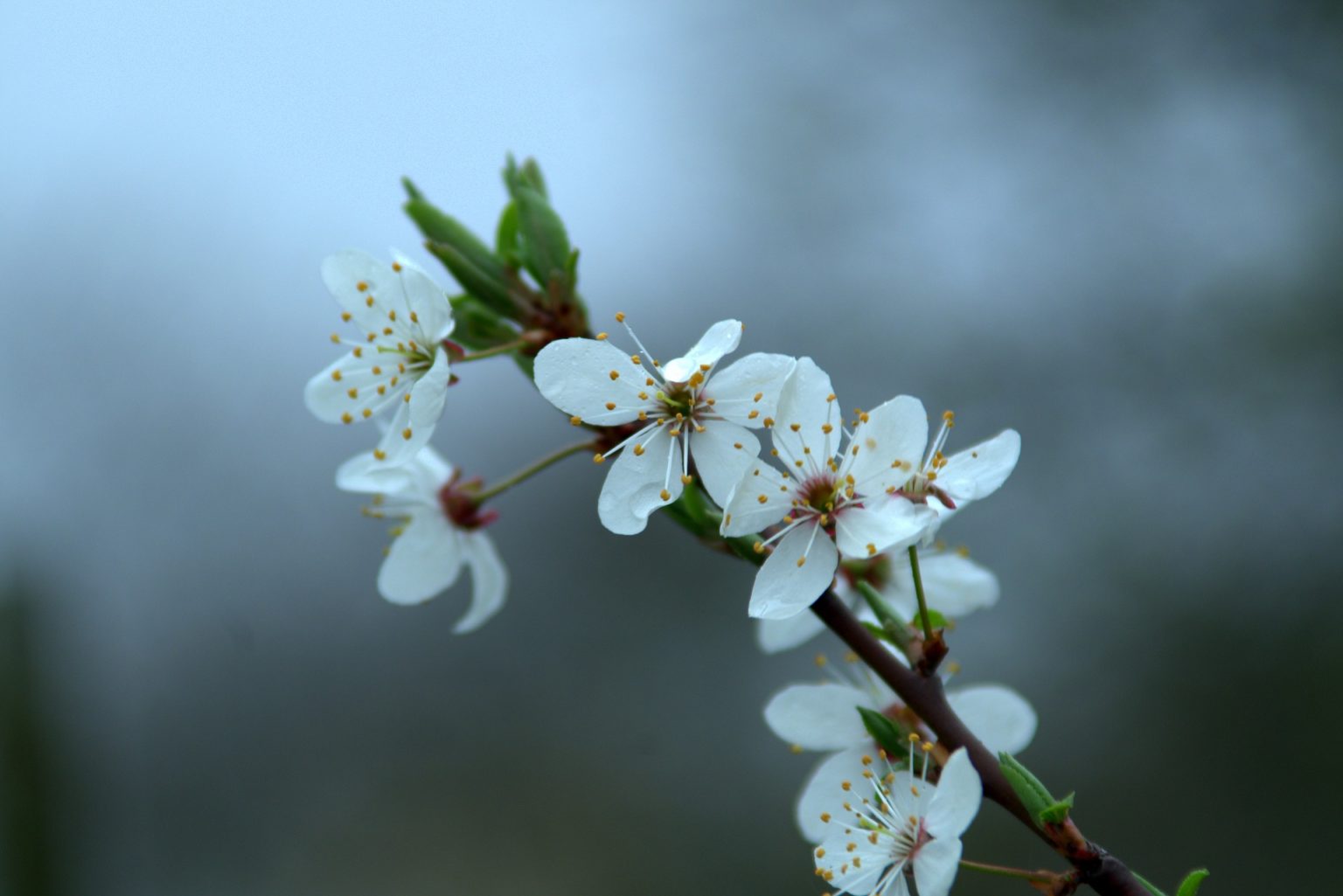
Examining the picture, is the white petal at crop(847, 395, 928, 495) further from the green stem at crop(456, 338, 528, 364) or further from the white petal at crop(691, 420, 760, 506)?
the green stem at crop(456, 338, 528, 364)

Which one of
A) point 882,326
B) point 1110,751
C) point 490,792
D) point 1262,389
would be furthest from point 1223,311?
point 490,792

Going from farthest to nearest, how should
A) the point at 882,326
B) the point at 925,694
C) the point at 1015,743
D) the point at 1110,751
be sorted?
the point at 882,326, the point at 1110,751, the point at 1015,743, the point at 925,694

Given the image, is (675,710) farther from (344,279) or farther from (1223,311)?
(344,279)

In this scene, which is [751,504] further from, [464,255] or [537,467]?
[464,255]

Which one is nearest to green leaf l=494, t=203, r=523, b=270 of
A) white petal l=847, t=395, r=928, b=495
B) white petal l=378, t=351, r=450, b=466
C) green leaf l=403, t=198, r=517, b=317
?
green leaf l=403, t=198, r=517, b=317

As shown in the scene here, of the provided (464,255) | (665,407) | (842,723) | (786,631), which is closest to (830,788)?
(842,723)

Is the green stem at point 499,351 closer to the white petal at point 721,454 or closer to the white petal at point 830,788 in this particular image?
the white petal at point 721,454
